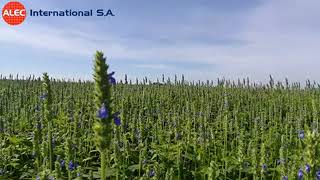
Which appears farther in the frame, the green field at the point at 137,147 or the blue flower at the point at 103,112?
the green field at the point at 137,147

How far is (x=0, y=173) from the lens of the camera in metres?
7.25

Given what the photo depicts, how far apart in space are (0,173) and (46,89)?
7.44ft

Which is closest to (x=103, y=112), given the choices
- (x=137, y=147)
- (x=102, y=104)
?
(x=102, y=104)

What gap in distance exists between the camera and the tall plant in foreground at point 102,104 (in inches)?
120

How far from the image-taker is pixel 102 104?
3053 millimetres

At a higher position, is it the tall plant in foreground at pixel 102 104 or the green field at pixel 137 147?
the tall plant in foreground at pixel 102 104

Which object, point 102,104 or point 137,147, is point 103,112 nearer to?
point 102,104

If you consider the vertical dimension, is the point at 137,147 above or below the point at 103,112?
below

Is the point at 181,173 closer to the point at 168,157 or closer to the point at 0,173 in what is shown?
the point at 168,157

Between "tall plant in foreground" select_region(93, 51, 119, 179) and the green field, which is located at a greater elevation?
"tall plant in foreground" select_region(93, 51, 119, 179)

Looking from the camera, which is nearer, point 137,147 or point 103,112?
point 103,112

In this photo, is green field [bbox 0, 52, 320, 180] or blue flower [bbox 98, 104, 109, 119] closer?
blue flower [bbox 98, 104, 109, 119]

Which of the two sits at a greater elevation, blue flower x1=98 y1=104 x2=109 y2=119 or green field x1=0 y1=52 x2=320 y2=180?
blue flower x1=98 y1=104 x2=109 y2=119

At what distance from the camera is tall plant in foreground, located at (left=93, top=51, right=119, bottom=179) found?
3061 millimetres
